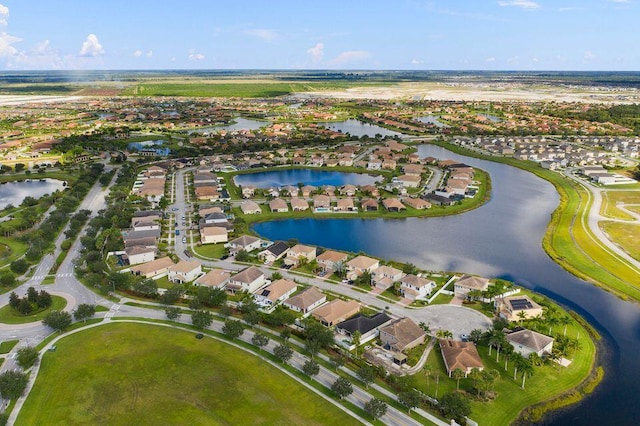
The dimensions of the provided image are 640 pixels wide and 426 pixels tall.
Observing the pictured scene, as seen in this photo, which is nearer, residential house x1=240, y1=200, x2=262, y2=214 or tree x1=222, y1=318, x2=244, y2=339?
tree x1=222, y1=318, x2=244, y2=339

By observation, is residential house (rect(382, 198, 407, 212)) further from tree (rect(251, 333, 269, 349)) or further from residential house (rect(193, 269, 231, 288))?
tree (rect(251, 333, 269, 349))

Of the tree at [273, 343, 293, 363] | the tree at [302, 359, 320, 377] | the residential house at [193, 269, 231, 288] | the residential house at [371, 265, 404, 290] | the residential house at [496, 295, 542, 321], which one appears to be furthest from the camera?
the residential house at [371, 265, 404, 290]

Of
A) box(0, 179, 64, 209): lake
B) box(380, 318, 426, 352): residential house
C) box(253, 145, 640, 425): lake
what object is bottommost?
box(0, 179, 64, 209): lake

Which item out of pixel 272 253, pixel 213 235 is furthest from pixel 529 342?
pixel 213 235

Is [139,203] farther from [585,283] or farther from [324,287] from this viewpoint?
[585,283]

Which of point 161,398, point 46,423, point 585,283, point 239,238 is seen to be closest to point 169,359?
point 161,398

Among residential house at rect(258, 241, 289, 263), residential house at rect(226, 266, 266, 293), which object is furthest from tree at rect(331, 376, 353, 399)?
residential house at rect(258, 241, 289, 263)

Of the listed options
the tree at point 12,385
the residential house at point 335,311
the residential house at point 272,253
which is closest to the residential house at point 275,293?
the residential house at point 335,311
